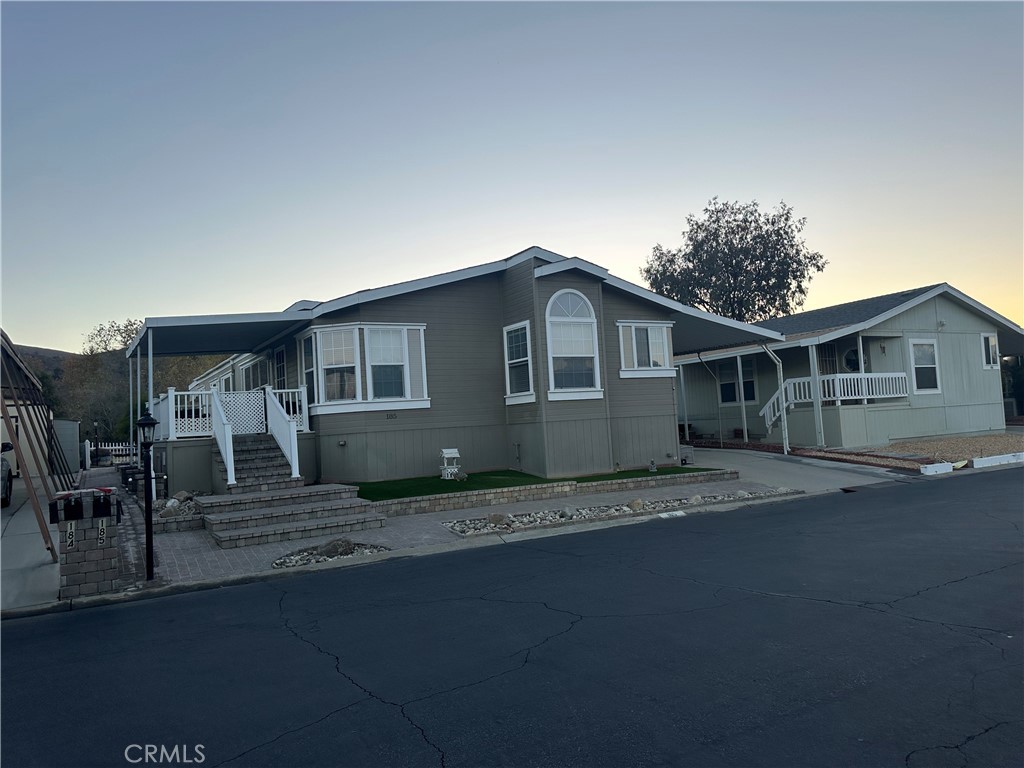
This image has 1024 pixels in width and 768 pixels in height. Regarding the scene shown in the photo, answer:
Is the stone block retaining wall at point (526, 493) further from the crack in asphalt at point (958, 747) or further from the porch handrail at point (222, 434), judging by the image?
the crack in asphalt at point (958, 747)

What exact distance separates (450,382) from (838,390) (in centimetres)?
1277

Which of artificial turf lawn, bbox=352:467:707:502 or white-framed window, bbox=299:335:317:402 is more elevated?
white-framed window, bbox=299:335:317:402

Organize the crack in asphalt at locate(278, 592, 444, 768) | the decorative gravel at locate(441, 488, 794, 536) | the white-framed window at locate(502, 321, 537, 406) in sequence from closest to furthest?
the crack in asphalt at locate(278, 592, 444, 768) < the decorative gravel at locate(441, 488, 794, 536) < the white-framed window at locate(502, 321, 537, 406)

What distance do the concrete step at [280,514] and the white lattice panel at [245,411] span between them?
378 centimetres

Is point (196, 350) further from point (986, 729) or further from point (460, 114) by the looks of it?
point (986, 729)

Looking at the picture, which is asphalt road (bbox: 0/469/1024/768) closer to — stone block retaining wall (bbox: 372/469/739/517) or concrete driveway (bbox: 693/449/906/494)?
stone block retaining wall (bbox: 372/469/739/517)

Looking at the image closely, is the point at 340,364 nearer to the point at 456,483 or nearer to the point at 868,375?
the point at 456,483

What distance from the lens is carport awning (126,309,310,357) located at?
1463 centimetres

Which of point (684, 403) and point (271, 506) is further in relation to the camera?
point (684, 403)

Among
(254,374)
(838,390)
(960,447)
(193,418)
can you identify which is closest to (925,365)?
(960,447)

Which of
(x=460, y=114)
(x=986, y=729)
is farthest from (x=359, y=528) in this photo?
(x=460, y=114)

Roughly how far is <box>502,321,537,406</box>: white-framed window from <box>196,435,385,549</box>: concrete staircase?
204 inches

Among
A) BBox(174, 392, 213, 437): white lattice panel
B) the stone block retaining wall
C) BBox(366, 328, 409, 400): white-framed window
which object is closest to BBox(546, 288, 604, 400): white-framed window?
the stone block retaining wall

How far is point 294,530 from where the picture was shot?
1116 cm
